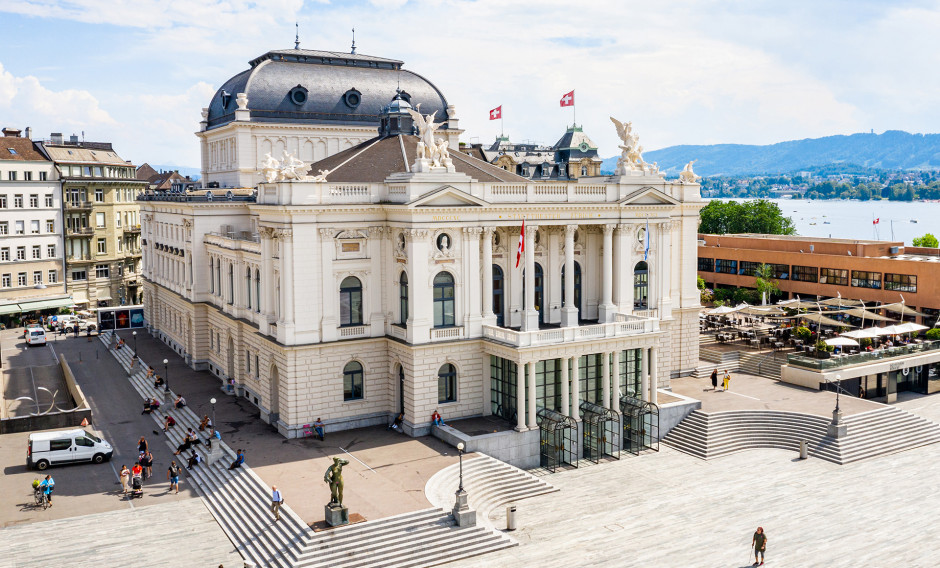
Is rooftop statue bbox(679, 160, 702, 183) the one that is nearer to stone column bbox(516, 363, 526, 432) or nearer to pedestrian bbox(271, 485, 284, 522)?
stone column bbox(516, 363, 526, 432)

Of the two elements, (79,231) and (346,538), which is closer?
(346,538)

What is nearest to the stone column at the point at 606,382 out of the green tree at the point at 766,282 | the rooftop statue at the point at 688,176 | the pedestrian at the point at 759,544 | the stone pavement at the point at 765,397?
the stone pavement at the point at 765,397

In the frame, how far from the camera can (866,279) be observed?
254 feet

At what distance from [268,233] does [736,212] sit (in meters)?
83.5

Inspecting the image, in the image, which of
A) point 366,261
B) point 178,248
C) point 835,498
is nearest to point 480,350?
point 366,261

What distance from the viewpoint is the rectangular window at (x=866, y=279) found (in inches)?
3009

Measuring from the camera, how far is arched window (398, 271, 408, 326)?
46.7m

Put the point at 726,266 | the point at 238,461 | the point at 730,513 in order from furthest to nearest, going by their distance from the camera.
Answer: the point at 726,266, the point at 238,461, the point at 730,513

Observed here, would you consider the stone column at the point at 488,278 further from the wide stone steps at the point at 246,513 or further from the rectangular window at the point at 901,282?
the rectangular window at the point at 901,282

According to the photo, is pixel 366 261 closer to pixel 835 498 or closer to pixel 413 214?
pixel 413 214

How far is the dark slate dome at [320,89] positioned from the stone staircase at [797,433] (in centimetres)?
3259

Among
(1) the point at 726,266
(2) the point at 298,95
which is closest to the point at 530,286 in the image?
(2) the point at 298,95

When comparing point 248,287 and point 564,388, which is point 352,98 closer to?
point 248,287

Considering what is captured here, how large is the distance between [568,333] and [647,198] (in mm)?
12230
